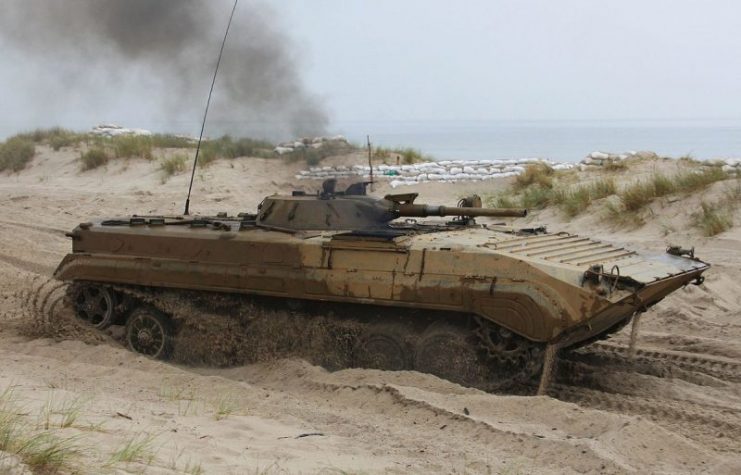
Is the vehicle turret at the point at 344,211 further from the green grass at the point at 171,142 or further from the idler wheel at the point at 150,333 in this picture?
the green grass at the point at 171,142

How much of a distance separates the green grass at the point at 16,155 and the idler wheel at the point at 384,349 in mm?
18129

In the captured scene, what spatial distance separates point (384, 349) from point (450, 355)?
645 mm

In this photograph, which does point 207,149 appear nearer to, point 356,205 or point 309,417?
point 356,205

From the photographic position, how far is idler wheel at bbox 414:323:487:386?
8.47 meters

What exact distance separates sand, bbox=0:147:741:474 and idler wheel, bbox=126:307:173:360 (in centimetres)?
20

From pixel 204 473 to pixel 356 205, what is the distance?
4.62 meters

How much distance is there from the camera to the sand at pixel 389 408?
19.5ft

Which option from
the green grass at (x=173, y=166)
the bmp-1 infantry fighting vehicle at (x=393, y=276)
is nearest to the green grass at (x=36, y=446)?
the bmp-1 infantry fighting vehicle at (x=393, y=276)

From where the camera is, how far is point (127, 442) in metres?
5.71

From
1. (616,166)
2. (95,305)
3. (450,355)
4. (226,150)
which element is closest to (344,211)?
(450,355)

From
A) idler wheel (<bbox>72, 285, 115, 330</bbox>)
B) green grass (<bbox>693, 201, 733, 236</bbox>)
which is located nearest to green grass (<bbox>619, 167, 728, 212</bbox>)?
green grass (<bbox>693, 201, 733, 236</bbox>)

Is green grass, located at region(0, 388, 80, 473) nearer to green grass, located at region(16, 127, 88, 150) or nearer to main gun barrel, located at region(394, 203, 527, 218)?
main gun barrel, located at region(394, 203, 527, 218)

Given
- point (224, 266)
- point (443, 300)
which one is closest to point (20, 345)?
point (224, 266)

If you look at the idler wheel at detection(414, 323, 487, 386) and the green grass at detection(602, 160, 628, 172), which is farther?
the green grass at detection(602, 160, 628, 172)
